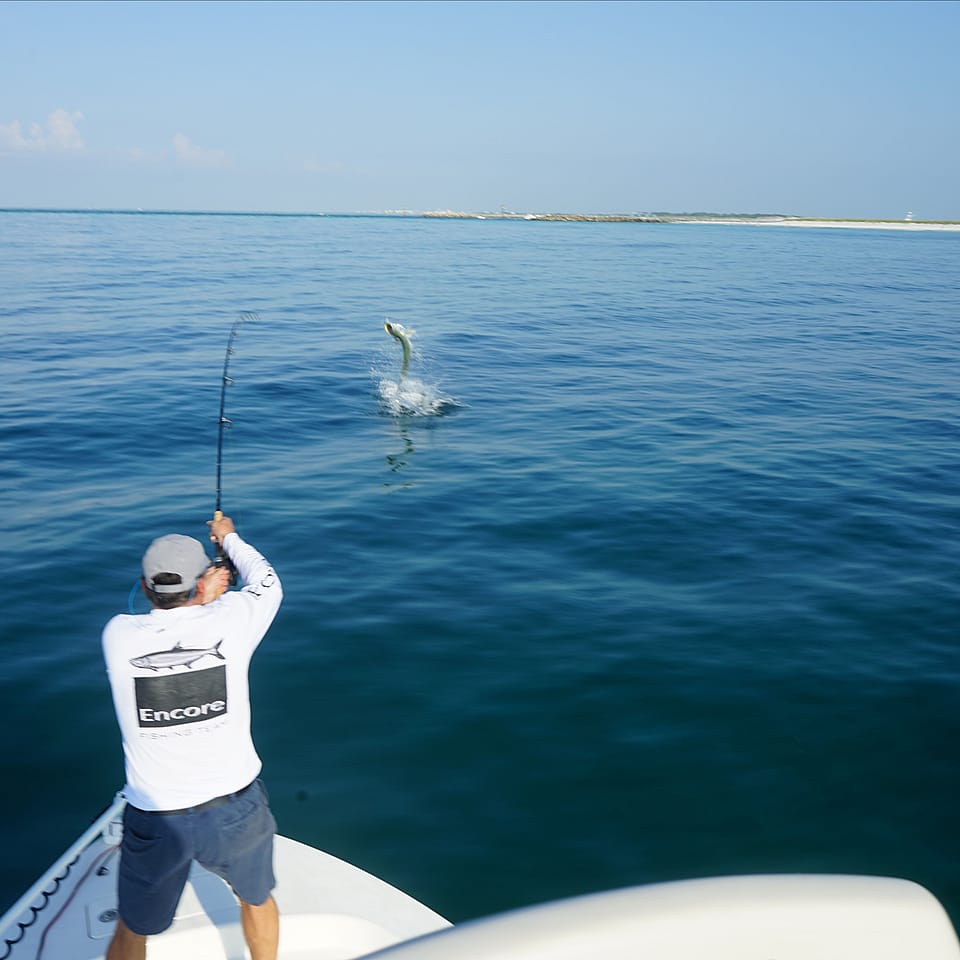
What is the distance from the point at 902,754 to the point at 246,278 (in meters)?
36.3

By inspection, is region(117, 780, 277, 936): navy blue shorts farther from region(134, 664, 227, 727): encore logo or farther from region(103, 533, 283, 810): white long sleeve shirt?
region(134, 664, 227, 727): encore logo

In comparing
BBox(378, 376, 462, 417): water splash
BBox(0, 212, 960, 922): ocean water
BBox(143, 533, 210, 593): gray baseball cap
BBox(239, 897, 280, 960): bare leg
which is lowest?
BBox(378, 376, 462, 417): water splash

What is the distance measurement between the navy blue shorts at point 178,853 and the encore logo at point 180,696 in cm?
36

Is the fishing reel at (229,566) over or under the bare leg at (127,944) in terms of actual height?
over

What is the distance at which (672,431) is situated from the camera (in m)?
14.2

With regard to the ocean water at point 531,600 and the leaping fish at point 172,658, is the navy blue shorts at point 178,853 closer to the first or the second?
the leaping fish at point 172,658

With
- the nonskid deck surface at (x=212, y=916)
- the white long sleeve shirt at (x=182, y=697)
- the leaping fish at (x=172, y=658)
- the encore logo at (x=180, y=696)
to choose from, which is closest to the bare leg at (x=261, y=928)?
the nonskid deck surface at (x=212, y=916)

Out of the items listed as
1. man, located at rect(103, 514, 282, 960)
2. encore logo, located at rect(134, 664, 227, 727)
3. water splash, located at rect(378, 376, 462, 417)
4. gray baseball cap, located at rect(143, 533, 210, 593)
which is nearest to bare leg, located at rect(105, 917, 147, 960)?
man, located at rect(103, 514, 282, 960)

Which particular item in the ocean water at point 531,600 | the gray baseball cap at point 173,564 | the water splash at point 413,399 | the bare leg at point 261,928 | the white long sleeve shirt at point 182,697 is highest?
the gray baseball cap at point 173,564

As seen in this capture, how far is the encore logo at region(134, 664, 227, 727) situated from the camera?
3246 mm

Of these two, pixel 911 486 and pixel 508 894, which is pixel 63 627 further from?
pixel 911 486

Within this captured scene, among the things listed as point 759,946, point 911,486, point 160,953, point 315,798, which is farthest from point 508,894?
point 911,486

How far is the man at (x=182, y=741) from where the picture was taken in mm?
3246

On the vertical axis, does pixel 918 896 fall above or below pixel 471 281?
above
